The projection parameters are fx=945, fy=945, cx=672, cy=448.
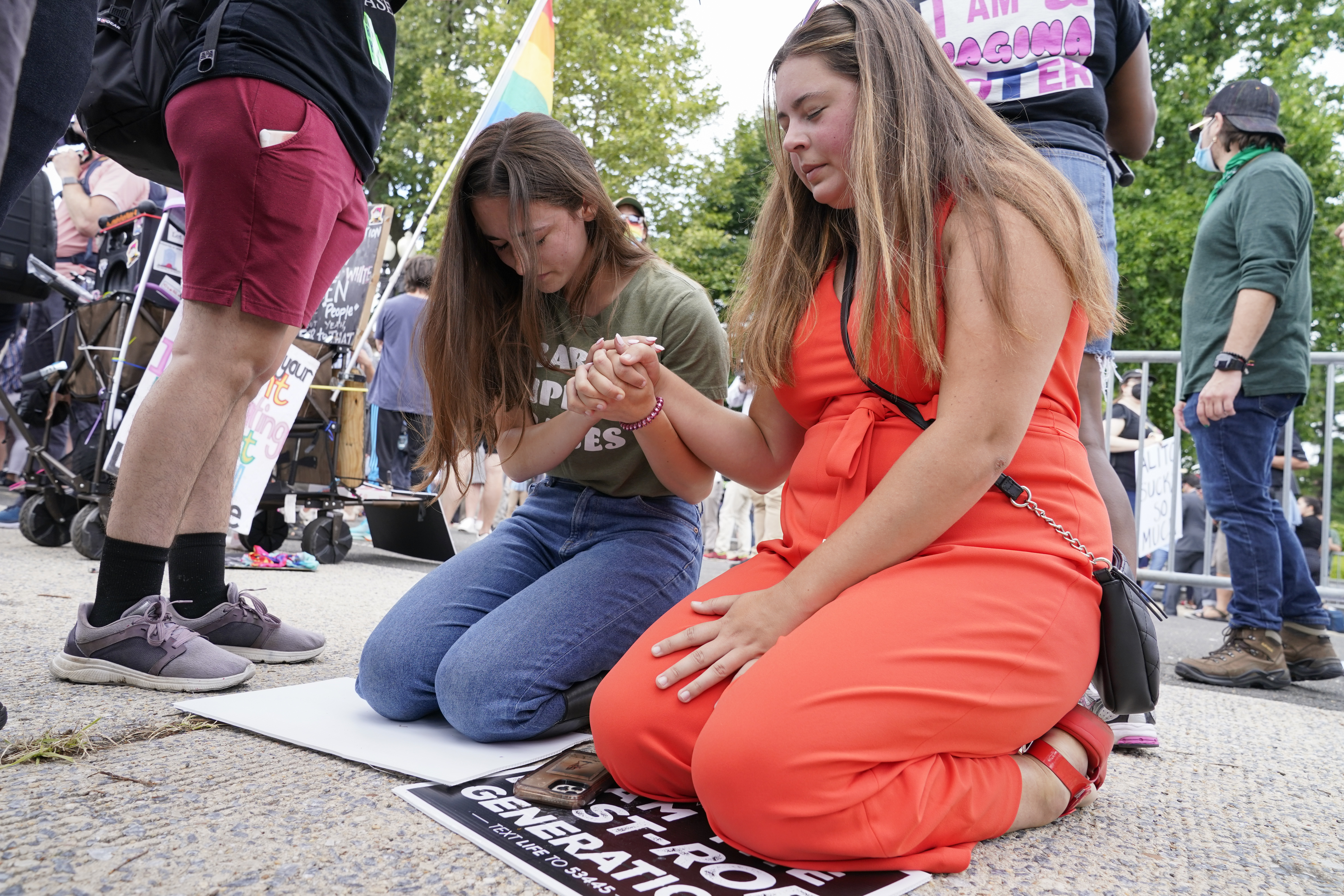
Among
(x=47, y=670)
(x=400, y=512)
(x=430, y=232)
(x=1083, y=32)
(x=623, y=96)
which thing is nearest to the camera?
(x=47, y=670)

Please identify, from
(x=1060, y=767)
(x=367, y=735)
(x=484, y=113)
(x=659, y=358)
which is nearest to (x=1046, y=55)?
(x=659, y=358)

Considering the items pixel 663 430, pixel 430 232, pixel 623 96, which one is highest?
pixel 623 96

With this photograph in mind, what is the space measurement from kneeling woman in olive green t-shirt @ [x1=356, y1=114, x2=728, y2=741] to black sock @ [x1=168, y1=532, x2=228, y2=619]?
1.57 ft

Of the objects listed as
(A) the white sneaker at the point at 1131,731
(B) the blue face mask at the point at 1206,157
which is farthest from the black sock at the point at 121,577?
(B) the blue face mask at the point at 1206,157

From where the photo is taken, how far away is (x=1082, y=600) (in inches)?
58.5

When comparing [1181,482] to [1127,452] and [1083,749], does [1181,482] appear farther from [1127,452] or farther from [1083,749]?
[1083,749]

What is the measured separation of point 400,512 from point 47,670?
11.3ft

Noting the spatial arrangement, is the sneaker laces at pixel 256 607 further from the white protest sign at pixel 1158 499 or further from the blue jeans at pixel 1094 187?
the white protest sign at pixel 1158 499

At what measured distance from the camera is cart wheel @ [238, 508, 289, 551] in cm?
527

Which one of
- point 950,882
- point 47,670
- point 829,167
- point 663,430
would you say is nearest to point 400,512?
point 47,670

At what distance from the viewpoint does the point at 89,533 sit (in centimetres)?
434

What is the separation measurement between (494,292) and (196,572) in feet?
3.28

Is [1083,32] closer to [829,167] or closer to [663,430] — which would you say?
[829,167]

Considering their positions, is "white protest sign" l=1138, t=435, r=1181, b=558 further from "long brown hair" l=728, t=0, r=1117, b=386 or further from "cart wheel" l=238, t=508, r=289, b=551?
"cart wheel" l=238, t=508, r=289, b=551
